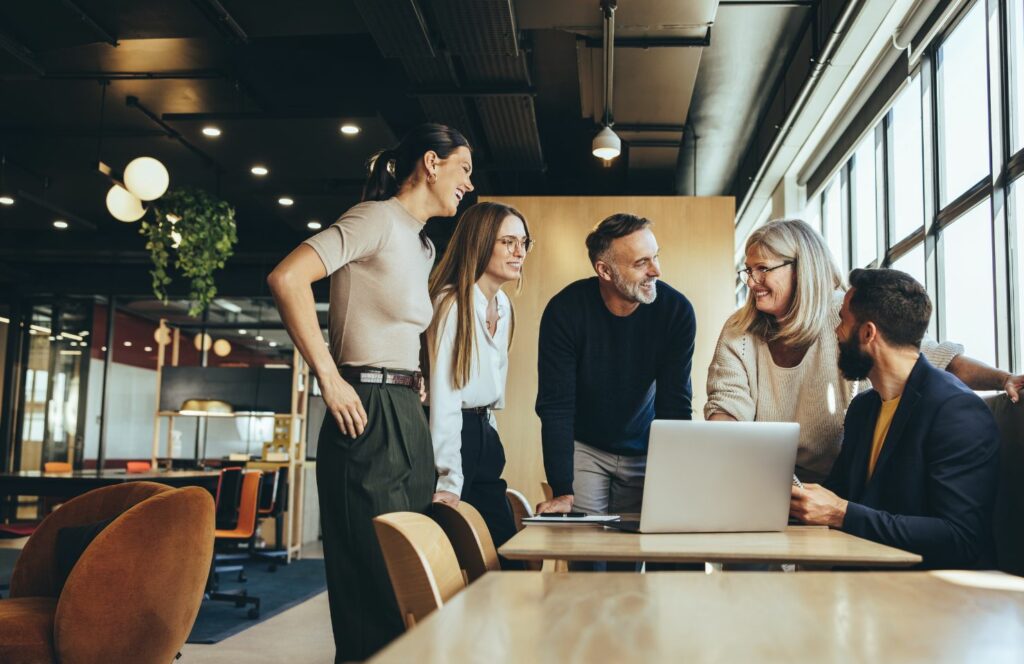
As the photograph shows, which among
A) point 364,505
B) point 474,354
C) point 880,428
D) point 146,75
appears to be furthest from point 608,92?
point 364,505

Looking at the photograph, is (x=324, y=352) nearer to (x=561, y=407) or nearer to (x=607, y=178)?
(x=561, y=407)

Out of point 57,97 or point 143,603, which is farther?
point 57,97

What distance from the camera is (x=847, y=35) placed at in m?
5.17

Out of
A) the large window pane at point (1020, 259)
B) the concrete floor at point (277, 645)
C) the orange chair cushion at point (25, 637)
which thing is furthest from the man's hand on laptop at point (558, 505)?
the large window pane at point (1020, 259)

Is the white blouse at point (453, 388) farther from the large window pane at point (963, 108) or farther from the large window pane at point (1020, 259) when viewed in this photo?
the large window pane at point (963, 108)

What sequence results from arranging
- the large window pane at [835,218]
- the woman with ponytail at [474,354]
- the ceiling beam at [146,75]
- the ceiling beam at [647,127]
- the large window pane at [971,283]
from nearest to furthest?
the woman with ponytail at [474,354] < the large window pane at [971,283] < the ceiling beam at [146,75] < the ceiling beam at [647,127] < the large window pane at [835,218]

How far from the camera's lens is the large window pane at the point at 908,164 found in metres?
5.68

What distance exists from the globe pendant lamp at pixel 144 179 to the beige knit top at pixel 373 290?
4808mm

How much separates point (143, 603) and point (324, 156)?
4958 millimetres

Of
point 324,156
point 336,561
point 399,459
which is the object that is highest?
point 324,156

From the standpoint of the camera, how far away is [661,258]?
6.97m

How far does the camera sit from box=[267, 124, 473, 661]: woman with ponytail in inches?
76.9

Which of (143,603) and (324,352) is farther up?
(324,352)

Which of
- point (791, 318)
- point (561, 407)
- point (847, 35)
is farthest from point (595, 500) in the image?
point (847, 35)
